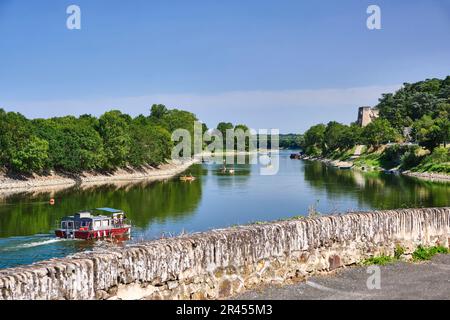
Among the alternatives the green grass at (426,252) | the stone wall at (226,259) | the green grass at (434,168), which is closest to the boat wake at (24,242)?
the stone wall at (226,259)

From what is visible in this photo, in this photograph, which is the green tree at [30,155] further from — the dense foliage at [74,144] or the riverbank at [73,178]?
the riverbank at [73,178]

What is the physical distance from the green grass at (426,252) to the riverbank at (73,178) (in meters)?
65.1

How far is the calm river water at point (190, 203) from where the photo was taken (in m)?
38.8

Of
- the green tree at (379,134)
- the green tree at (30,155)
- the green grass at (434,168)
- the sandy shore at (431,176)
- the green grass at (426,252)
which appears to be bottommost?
the sandy shore at (431,176)

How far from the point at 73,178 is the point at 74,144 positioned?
220 inches

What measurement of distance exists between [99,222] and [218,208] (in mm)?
16519

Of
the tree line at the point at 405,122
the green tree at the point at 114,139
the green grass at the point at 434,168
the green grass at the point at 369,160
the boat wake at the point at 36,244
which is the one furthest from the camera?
the green grass at the point at 369,160

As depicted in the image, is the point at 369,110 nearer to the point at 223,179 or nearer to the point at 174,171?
the point at 174,171

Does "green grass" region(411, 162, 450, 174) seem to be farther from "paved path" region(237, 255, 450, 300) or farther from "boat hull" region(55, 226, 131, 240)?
"paved path" region(237, 255, 450, 300)

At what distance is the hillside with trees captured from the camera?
100750mm

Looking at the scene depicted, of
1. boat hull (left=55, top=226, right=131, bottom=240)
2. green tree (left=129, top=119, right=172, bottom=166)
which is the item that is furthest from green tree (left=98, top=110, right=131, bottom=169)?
boat hull (left=55, top=226, right=131, bottom=240)

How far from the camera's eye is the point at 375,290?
43.0 feet

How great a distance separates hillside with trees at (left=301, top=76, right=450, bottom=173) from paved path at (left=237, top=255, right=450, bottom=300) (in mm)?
79212
